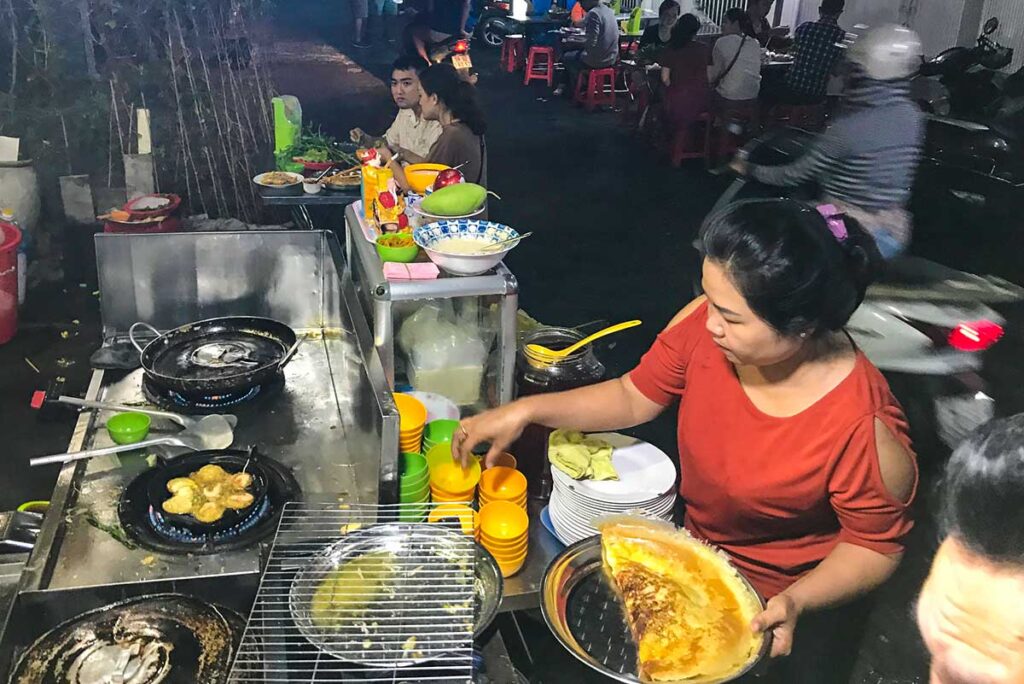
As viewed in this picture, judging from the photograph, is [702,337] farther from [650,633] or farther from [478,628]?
[478,628]

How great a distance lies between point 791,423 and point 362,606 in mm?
982

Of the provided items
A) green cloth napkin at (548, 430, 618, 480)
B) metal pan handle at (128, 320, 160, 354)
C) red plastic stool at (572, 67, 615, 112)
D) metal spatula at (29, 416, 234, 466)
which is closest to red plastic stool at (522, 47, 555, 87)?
red plastic stool at (572, 67, 615, 112)

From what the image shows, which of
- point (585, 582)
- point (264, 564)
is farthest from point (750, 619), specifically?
point (264, 564)

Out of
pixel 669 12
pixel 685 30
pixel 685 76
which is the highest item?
pixel 669 12

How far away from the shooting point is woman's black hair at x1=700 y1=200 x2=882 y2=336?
1506mm

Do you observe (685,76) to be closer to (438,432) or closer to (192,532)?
(438,432)

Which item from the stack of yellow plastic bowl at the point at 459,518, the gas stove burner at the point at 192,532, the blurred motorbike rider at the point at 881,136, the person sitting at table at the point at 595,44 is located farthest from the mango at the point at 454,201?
the person sitting at table at the point at 595,44

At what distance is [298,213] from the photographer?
5422 millimetres

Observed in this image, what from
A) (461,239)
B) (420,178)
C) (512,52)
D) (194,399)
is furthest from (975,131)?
(194,399)

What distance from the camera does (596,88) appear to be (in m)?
11.4

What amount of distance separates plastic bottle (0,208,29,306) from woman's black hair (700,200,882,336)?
5154mm

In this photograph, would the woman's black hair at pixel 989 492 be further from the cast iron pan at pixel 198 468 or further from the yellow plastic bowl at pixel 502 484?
the cast iron pan at pixel 198 468

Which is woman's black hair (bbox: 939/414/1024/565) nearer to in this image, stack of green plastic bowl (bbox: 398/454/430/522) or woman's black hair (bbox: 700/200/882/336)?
woman's black hair (bbox: 700/200/882/336)

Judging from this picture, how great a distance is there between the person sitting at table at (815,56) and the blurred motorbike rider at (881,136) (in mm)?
3740
